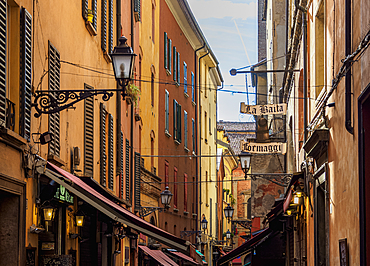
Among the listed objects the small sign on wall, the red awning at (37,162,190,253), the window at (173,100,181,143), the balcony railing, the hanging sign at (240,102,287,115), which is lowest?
the small sign on wall

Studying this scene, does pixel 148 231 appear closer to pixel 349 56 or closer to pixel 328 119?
pixel 328 119

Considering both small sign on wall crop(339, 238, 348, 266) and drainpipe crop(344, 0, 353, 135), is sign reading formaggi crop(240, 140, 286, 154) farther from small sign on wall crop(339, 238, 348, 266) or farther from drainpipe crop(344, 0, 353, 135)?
drainpipe crop(344, 0, 353, 135)

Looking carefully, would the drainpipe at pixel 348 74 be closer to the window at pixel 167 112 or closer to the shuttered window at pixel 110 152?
the shuttered window at pixel 110 152

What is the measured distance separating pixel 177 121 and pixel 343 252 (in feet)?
77.4

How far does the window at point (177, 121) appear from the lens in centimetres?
3125

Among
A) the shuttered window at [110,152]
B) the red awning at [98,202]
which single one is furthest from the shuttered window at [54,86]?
the shuttered window at [110,152]

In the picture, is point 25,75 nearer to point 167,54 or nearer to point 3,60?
point 3,60

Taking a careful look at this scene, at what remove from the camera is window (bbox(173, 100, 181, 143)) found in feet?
103

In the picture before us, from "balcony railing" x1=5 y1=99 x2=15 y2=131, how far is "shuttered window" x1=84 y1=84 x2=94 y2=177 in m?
4.73

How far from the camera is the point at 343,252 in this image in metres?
8.79

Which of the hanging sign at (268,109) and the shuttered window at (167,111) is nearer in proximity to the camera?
the hanging sign at (268,109)

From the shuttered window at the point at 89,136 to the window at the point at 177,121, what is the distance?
17.7m

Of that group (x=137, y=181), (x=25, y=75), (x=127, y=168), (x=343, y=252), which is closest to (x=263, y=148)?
(x=127, y=168)

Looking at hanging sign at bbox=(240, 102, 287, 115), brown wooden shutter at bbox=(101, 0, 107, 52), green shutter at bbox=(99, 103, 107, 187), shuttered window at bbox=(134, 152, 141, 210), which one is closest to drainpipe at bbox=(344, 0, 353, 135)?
green shutter at bbox=(99, 103, 107, 187)
